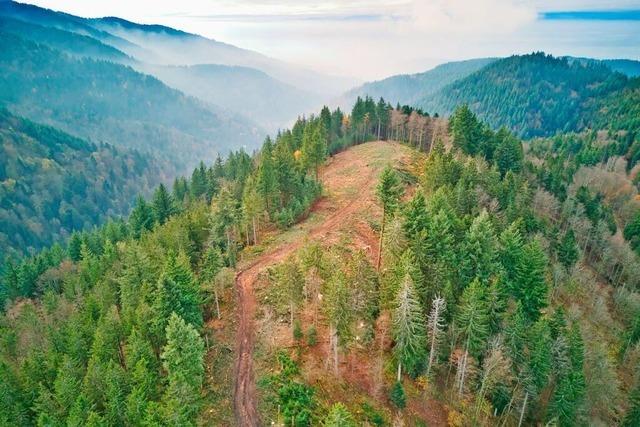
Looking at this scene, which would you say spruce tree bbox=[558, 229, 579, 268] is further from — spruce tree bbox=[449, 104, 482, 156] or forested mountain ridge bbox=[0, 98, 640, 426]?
spruce tree bbox=[449, 104, 482, 156]

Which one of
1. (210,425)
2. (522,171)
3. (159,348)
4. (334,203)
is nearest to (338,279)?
(210,425)

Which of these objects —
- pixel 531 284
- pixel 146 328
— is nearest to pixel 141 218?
pixel 146 328

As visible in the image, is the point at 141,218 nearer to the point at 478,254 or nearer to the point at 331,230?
the point at 331,230

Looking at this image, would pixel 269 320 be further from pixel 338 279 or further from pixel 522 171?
pixel 522 171

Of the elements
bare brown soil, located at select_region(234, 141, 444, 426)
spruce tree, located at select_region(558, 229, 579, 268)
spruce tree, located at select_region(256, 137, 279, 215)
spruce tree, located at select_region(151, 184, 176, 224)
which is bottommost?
spruce tree, located at select_region(558, 229, 579, 268)

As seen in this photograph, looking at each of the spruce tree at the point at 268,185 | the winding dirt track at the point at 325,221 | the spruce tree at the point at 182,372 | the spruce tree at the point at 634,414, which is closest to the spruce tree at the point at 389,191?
the winding dirt track at the point at 325,221

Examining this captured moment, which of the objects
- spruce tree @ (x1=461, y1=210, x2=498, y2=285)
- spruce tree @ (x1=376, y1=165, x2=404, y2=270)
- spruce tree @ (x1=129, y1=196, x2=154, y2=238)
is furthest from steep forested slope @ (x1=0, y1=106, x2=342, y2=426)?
spruce tree @ (x1=461, y1=210, x2=498, y2=285)

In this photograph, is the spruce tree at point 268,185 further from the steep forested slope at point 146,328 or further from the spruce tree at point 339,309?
the spruce tree at point 339,309
